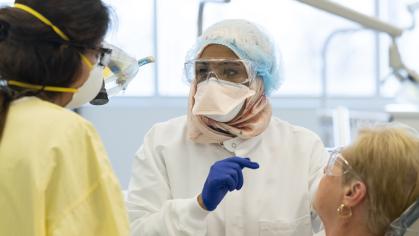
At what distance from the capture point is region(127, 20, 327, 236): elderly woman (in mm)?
1846

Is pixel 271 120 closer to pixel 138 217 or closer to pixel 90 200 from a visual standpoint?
pixel 138 217

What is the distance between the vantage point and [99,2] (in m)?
1.37

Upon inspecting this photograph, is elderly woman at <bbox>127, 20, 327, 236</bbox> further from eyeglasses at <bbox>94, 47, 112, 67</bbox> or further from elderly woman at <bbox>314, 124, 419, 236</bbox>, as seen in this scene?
eyeglasses at <bbox>94, 47, 112, 67</bbox>

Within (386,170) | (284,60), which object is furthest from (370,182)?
(284,60)

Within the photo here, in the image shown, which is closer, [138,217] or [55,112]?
[55,112]

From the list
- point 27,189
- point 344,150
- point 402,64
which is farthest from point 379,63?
point 27,189

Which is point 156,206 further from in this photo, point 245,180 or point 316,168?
point 316,168

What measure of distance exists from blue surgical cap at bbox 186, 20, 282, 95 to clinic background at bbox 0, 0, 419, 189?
2.00 metres

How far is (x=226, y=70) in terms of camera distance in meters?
1.93

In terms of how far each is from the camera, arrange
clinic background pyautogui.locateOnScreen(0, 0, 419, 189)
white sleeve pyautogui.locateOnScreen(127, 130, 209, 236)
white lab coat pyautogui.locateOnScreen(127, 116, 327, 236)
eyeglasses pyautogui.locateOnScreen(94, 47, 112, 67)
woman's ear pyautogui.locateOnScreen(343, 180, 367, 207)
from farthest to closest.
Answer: clinic background pyautogui.locateOnScreen(0, 0, 419, 189), white lab coat pyautogui.locateOnScreen(127, 116, 327, 236), white sleeve pyautogui.locateOnScreen(127, 130, 209, 236), woman's ear pyautogui.locateOnScreen(343, 180, 367, 207), eyeglasses pyautogui.locateOnScreen(94, 47, 112, 67)

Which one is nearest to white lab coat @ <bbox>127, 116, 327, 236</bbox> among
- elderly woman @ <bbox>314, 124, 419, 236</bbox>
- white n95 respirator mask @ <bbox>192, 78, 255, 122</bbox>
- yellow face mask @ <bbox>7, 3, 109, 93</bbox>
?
white n95 respirator mask @ <bbox>192, 78, 255, 122</bbox>

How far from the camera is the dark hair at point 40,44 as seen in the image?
1284mm

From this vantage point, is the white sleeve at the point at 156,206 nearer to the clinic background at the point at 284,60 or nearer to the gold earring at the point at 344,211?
the gold earring at the point at 344,211

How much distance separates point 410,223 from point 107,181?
67 cm
